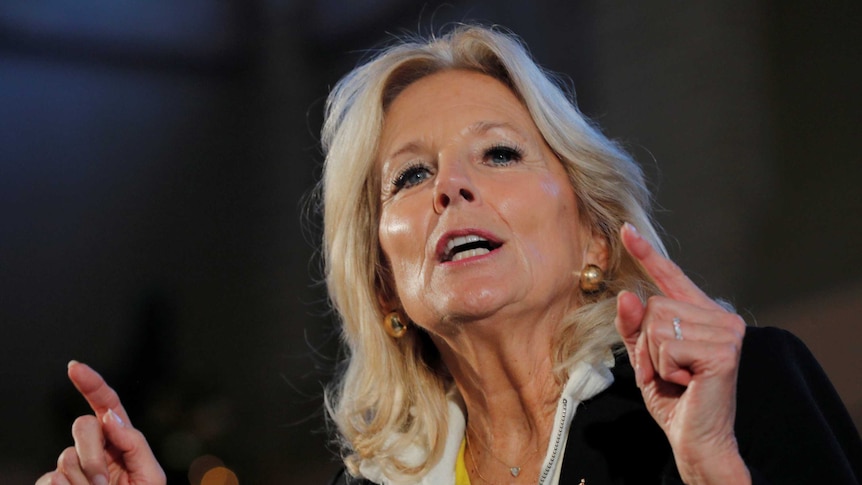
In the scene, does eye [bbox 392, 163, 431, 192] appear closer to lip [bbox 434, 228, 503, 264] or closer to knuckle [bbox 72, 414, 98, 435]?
lip [bbox 434, 228, 503, 264]

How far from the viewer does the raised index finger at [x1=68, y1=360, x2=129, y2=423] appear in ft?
5.42

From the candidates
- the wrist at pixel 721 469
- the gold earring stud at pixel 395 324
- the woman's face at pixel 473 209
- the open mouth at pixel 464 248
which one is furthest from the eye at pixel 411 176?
the wrist at pixel 721 469

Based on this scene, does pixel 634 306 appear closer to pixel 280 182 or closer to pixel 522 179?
pixel 522 179

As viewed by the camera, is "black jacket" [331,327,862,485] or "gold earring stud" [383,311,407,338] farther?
"gold earring stud" [383,311,407,338]

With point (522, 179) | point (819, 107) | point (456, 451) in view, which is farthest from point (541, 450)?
point (819, 107)

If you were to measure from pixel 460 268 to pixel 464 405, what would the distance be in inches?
18.2

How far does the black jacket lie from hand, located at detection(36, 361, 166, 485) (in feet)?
2.49

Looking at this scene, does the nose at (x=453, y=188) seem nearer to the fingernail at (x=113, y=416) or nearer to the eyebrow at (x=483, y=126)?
the eyebrow at (x=483, y=126)

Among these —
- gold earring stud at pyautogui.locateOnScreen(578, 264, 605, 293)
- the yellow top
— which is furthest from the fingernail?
gold earring stud at pyautogui.locateOnScreen(578, 264, 605, 293)

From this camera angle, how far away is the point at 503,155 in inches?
79.6

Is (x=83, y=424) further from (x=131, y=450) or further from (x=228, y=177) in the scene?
(x=228, y=177)

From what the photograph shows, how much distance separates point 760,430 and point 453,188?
0.73 meters

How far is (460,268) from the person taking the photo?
1864 mm

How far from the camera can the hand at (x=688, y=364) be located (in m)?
1.29
